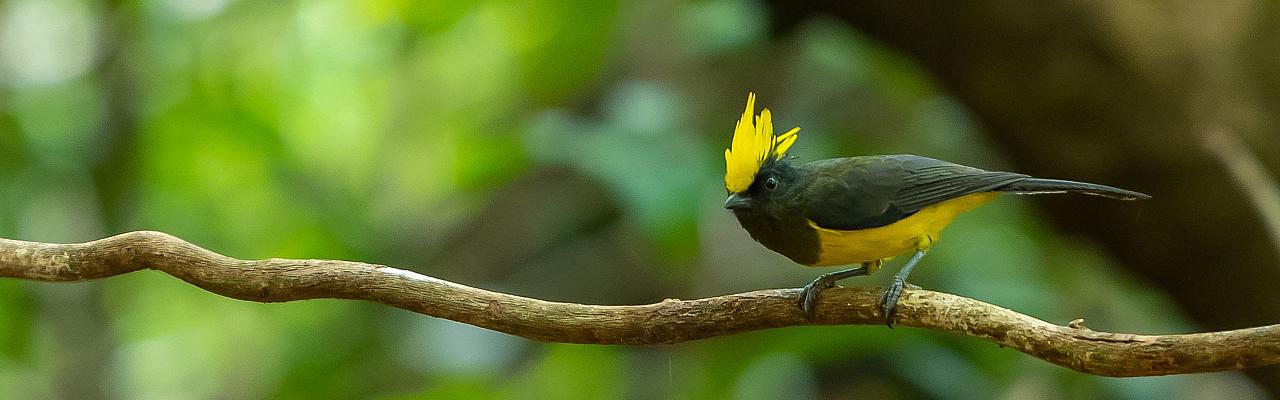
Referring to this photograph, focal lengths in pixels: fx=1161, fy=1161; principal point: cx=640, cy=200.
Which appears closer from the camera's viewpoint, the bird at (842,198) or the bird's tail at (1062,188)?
the bird's tail at (1062,188)

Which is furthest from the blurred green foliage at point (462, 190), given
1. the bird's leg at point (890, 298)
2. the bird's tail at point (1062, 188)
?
the bird's leg at point (890, 298)

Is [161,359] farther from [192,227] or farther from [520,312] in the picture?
[520,312]

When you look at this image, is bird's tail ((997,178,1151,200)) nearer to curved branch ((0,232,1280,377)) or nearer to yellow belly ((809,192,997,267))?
yellow belly ((809,192,997,267))

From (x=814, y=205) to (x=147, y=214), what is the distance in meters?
2.75

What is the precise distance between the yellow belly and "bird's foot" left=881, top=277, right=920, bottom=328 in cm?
23

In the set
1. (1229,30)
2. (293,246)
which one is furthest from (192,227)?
(1229,30)

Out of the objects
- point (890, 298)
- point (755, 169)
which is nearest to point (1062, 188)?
point (890, 298)

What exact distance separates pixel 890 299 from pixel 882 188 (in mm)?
395

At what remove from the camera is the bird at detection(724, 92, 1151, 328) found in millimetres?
2209

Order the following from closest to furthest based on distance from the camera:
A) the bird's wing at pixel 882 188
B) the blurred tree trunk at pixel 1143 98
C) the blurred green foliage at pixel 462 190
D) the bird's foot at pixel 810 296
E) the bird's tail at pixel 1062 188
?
1. the bird's foot at pixel 810 296
2. the bird's tail at pixel 1062 188
3. the bird's wing at pixel 882 188
4. the blurred tree trunk at pixel 1143 98
5. the blurred green foliage at pixel 462 190

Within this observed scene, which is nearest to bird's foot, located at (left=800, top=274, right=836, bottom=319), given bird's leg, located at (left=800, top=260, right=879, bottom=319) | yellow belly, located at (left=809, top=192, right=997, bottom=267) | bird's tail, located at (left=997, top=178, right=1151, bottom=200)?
bird's leg, located at (left=800, top=260, right=879, bottom=319)

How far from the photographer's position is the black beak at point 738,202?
223cm

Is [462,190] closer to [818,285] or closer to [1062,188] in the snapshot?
[818,285]

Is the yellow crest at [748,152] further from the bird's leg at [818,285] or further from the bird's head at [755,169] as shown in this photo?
the bird's leg at [818,285]
